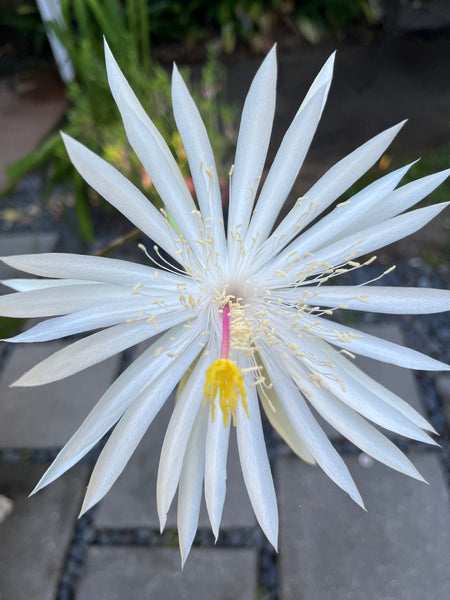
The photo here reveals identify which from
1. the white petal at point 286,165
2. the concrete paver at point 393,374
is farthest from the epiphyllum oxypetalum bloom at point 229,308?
the concrete paver at point 393,374

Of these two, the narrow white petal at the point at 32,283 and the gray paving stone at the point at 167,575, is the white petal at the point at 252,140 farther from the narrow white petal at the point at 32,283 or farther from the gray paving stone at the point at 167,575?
the gray paving stone at the point at 167,575

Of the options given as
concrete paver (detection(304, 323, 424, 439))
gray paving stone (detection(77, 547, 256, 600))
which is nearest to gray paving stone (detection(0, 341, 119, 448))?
gray paving stone (detection(77, 547, 256, 600))

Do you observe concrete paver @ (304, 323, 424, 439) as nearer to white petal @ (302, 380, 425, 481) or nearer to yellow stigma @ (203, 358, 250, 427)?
white petal @ (302, 380, 425, 481)

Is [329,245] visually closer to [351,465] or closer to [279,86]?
[351,465]

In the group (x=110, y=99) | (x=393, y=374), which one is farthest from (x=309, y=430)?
(x=110, y=99)

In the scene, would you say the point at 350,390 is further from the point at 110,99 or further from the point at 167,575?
the point at 110,99
